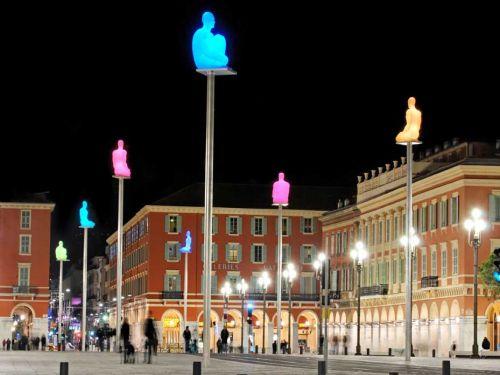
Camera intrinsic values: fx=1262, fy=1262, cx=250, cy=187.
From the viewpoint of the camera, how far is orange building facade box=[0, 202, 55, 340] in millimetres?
126438

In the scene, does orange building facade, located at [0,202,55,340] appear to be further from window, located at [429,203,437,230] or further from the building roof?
window, located at [429,203,437,230]

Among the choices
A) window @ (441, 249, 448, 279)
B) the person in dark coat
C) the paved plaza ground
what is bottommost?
the paved plaza ground

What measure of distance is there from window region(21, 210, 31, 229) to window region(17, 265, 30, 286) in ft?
13.5

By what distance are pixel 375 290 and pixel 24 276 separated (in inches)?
1621

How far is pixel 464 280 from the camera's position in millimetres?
80562

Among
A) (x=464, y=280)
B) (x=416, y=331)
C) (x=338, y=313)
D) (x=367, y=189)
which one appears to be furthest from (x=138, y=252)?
(x=464, y=280)

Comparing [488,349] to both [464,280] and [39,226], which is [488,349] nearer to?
[464,280]

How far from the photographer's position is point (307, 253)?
134375mm

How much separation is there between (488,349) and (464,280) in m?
5.95

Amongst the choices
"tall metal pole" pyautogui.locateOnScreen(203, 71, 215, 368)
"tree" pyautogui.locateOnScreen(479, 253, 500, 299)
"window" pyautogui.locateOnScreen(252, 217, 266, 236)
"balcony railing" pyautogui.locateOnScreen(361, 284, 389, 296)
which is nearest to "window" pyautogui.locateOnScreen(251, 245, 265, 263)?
"window" pyautogui.locateOnScreen(252, 217, 266, 236)

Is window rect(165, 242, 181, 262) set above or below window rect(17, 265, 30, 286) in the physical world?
above

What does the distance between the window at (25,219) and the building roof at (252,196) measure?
42.0ft

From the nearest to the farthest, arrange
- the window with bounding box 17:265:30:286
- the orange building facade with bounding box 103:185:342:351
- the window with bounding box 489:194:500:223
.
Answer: the window with bounding box 489:194:500:223 < the window with bounding box 17:265:30:286 < the orange building facade with bounding box 103:185:342:351

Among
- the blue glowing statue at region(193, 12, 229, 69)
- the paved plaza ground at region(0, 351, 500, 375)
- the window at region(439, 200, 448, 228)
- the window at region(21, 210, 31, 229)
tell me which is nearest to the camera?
the paved plaza ground at region(0, 351, 500, 375)
